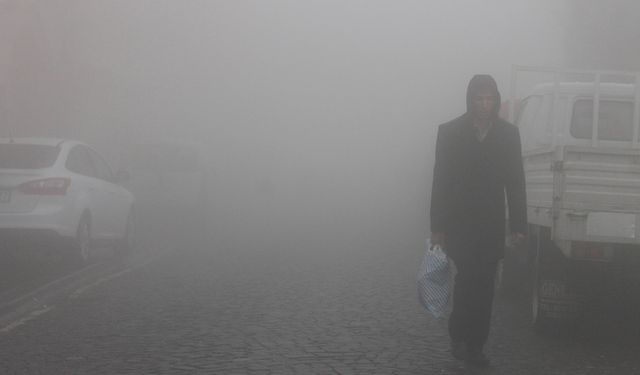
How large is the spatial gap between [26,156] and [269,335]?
5969mm

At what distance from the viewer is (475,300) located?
22.7 ft

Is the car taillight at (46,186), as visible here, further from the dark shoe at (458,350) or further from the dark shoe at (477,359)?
the dark shoe at (477,359)

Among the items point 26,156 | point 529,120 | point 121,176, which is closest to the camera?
point 529,120

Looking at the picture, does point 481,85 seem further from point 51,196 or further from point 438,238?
point 51,196

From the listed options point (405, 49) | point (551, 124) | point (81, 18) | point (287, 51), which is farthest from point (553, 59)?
point (551, 124)

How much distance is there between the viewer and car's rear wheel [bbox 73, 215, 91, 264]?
1276 cm

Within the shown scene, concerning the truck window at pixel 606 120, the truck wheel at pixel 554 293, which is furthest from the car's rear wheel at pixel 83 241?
the truck wheel at pixel 554 293

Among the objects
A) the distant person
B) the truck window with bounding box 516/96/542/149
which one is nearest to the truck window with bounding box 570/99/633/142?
the truck window with bounding box 516/96/542/149

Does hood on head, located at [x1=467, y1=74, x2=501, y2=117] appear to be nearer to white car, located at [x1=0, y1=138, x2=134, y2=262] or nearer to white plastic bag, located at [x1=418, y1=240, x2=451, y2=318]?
white plastic bag, located at [x1=418, y1=240, x2=451, y2=318]

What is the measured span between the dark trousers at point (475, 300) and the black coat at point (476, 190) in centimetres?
8

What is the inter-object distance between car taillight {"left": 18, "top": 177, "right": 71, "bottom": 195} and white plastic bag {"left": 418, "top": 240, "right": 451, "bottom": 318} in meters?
6.51

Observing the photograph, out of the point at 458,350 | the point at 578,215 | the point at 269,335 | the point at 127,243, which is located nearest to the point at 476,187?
the point at 578,215

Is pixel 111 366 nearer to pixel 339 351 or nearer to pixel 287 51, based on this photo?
pixel 339 351

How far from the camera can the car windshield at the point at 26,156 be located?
12.8m
